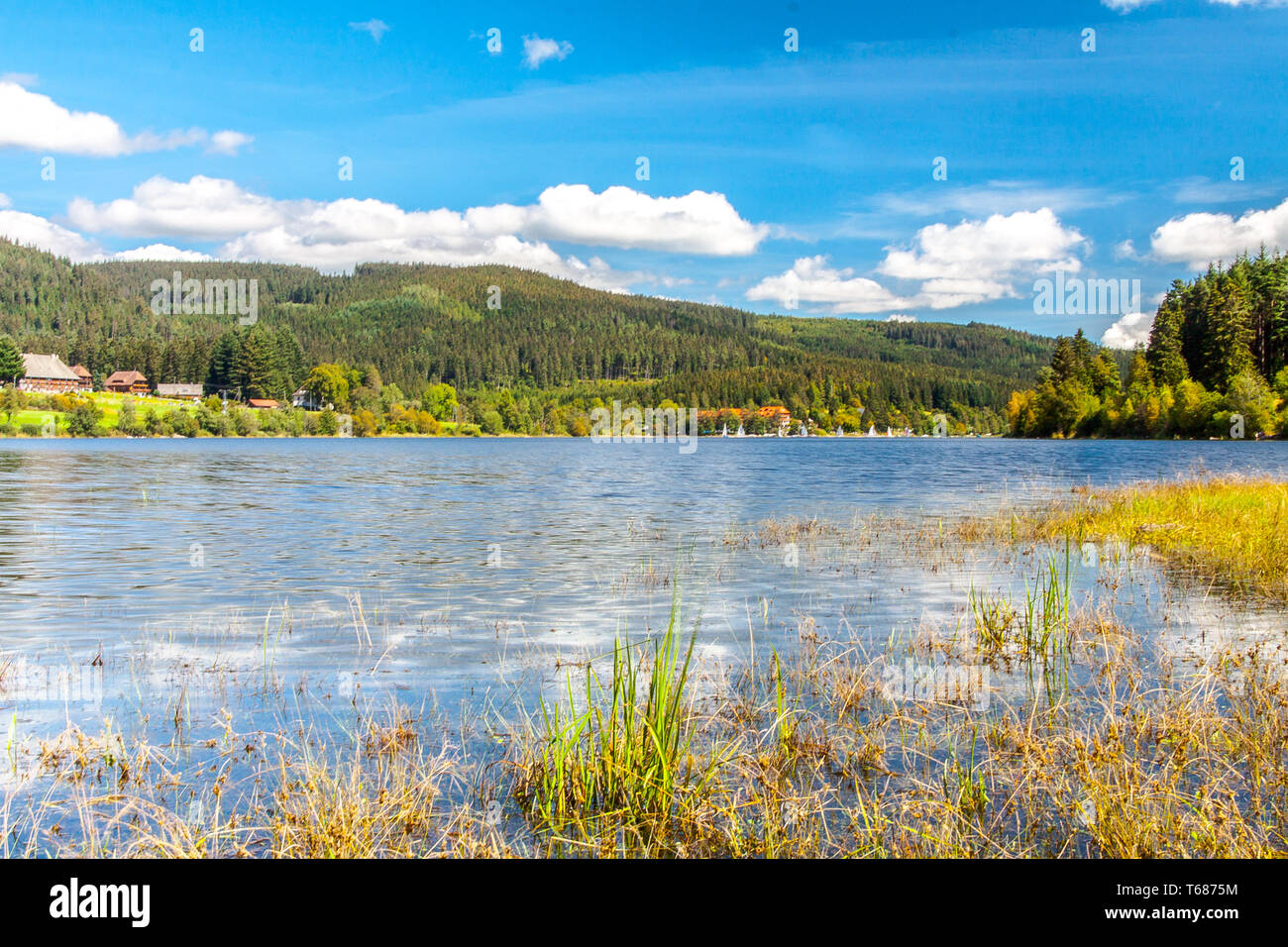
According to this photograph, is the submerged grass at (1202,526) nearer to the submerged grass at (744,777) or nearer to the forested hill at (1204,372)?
the submerged grass at (744,777)

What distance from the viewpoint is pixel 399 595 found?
63.2ft

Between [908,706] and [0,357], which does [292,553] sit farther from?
[0,357]

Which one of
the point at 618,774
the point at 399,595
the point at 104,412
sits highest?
the point at 104,412

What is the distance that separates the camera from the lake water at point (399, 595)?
12.1m

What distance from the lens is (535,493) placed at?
52281mm

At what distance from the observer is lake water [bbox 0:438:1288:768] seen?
12.1 m

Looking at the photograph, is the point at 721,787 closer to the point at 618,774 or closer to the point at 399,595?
the point at 618,774
